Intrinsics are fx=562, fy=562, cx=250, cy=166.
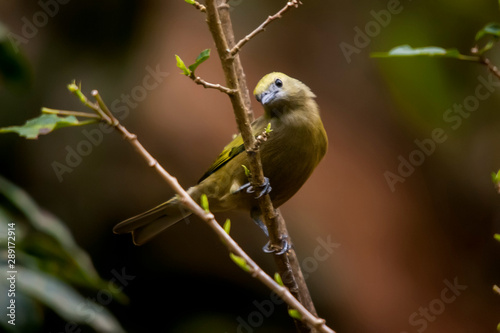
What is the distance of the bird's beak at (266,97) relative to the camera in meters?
3.15

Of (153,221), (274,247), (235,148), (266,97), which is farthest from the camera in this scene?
(153,221)

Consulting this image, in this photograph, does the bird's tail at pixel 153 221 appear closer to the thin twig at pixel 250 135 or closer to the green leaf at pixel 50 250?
the thin twig at pixel 250 135

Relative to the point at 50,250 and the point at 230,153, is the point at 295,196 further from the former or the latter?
the point at 50,250

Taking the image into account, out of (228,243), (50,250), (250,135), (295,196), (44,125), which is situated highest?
(295,196)

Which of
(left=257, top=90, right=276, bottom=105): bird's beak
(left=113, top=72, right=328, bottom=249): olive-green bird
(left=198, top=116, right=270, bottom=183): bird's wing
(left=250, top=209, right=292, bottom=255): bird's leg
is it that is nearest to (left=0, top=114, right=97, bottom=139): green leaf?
(left=250, top=209, right=292, bottom=255): bird's leg

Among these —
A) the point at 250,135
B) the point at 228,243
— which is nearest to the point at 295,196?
the point at 250,135

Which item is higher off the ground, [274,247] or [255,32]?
[255,32]

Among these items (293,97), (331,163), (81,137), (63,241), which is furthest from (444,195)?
(63,241)

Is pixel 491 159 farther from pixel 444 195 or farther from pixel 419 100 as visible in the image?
pixel 419 100

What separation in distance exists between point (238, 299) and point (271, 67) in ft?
6.97

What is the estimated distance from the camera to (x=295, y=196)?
506cm

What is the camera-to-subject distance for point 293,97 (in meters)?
3.31

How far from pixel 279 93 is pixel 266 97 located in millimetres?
110

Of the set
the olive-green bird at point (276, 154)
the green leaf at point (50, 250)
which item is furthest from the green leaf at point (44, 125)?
the olive-green bird at point (276, 154)
